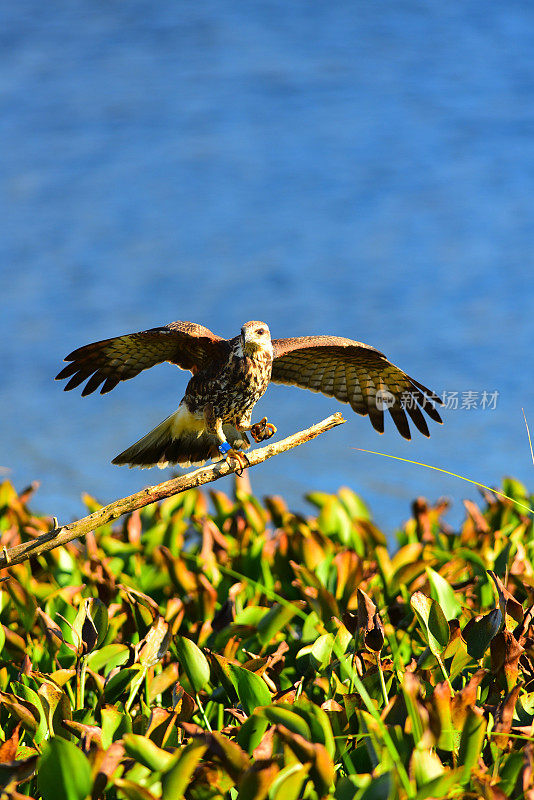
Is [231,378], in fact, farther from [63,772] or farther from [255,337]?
[63,772]

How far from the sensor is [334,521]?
4.83m

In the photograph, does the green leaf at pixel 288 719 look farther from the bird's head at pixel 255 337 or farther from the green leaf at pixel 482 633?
the bird's head at pixel 255 337

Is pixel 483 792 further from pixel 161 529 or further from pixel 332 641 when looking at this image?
pixel 161 529

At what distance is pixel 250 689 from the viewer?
2.49 meters

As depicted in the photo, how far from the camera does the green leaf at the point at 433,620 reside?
274 cm

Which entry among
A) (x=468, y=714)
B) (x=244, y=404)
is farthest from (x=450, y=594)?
(x=244, y=404)

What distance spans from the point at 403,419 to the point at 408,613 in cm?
119

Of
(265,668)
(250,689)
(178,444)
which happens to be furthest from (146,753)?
(178,444)

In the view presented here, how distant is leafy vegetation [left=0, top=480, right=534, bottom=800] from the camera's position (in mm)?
1986

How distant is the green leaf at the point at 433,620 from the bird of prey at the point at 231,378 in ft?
3.04

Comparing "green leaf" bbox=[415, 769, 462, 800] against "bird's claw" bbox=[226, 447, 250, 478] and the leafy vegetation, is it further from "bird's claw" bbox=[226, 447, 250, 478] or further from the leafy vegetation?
"bird's claw" bbox=[226, 447, 250, 478]

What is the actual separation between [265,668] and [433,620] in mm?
661

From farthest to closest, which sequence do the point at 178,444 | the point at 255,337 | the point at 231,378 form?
the point at 178,444 < the point at 231,378 < the point at 255,337

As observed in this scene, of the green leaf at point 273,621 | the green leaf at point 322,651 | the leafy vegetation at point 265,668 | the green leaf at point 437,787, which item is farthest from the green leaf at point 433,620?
the green leaf at point 437,787
